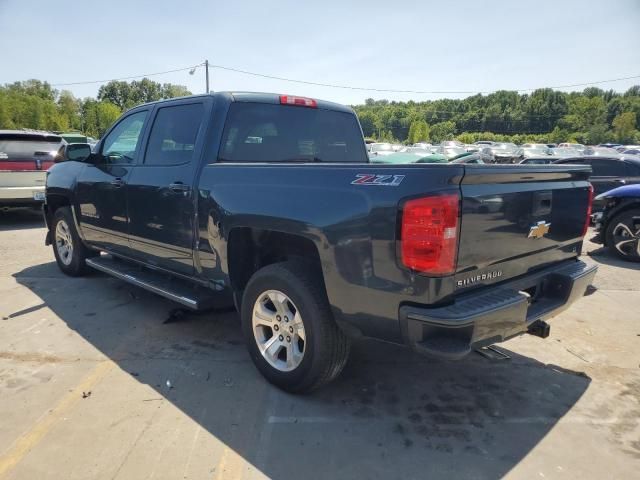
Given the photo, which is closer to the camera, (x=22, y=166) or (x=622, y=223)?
(x=622, y=223)

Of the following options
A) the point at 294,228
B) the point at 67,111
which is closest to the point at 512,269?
the point at 294,228

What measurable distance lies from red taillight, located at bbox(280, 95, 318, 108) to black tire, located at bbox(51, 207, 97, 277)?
3.19m

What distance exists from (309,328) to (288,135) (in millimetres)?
1827

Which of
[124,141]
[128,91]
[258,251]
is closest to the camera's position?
[258,251]

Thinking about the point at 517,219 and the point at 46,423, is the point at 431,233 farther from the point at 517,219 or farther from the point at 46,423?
the point at 46,423

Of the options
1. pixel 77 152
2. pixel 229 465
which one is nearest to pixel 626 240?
pixel 229 465

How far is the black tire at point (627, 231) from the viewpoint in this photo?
277 inches

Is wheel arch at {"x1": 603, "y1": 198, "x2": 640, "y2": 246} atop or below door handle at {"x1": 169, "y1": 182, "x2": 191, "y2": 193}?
below

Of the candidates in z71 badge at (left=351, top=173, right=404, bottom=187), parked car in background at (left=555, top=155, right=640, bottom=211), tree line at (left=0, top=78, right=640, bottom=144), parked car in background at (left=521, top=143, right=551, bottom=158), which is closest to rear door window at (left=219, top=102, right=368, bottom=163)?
z71 badge at (left=351, top=173, right=404, bottom=187)

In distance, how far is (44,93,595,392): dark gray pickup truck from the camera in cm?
234

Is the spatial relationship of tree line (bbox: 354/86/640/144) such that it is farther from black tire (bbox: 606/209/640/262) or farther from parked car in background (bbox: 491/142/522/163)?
black tire (bbox: 606/209/640/262)

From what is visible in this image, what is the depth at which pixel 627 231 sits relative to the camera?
710 centimetres

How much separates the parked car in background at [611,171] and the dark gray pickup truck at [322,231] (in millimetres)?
7848

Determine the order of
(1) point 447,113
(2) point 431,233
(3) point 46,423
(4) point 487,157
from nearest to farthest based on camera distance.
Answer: (2) point 431,233 → (3) point 46,423 → (4) point 487,157 → (1) point 447,113
